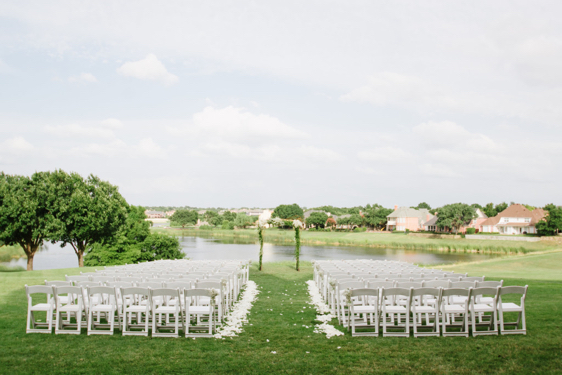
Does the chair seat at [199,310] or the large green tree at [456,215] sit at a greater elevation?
→ the large green tree at [456,215]

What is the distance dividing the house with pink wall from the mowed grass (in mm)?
102062

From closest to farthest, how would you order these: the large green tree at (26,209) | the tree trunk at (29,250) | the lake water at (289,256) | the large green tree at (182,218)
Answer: the large green tree at (26,209), the tree trunk at (29,250), the lake water at (289,256), the large green tree at (182,218)

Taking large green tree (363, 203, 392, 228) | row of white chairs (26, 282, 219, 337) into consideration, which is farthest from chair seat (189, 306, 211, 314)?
large green tree (363, 203, 392, 228)

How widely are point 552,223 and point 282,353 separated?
7156cm

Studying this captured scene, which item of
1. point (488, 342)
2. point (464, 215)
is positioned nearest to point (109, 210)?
point (488, 342)

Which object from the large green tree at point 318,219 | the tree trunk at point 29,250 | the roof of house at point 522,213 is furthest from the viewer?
the large green tree at point 318,219

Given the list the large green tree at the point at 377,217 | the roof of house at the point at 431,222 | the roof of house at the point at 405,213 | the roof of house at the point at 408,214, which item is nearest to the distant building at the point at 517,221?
the roof of house at the point at 431,222

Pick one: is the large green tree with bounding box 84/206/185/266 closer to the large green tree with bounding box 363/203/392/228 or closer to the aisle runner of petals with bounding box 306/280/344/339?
the aisle runner of petals with bounding box 306/280/344/339

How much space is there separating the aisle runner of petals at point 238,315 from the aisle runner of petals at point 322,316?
1.73 metres

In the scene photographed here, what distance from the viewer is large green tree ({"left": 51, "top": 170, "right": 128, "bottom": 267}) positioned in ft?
87.5

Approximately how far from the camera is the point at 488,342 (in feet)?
22.9

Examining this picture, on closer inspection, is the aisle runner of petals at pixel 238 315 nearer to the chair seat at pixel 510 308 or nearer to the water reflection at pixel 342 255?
the chair seat at pixel 510 308

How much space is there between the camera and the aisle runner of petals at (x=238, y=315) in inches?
311

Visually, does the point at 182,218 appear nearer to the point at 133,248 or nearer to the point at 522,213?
the point at 522,213
